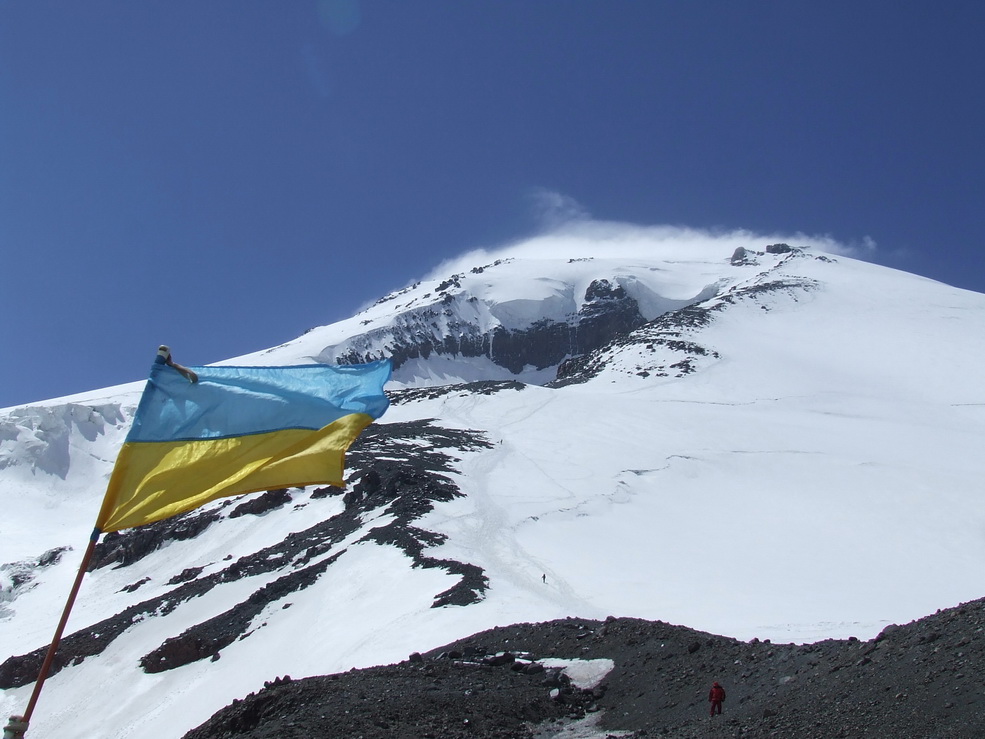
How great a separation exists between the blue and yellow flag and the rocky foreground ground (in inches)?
176

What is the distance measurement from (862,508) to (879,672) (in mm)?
33492

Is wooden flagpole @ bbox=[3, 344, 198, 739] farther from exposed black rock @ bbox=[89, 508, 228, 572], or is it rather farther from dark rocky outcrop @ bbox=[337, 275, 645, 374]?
dark rocky outcrop @ bbox=[337, 275, 645, 374]

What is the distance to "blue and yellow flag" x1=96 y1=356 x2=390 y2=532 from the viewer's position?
7.43 m

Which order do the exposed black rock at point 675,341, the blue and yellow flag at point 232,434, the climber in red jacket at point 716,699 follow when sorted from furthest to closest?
the exposed black rock at point 675,341, the climber in red jacket at point 716,699, the blue and yellow flag at point 232,434

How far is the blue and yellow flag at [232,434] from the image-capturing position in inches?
293

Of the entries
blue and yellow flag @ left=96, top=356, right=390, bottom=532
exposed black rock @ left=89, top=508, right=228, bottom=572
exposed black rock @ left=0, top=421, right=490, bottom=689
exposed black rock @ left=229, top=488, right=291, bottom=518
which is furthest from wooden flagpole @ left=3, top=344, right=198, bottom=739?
exposed black rock @ left=89, top=508, right=228, bottom=572

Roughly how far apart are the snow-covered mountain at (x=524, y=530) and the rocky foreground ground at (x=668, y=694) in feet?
18.0

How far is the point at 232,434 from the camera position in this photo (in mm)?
8109

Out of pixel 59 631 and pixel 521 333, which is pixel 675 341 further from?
pixel 59 631

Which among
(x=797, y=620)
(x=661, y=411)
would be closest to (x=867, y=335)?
(x=661, y=411)

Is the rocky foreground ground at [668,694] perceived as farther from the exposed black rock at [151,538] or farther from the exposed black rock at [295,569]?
the exposed black rock at [151,538]

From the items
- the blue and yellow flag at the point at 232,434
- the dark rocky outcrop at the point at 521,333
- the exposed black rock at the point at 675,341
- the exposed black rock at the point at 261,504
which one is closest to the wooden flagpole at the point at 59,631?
the blue and yellow flag at the point at 232,434

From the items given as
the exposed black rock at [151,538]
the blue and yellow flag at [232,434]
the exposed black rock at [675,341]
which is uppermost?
the exposed black rock at [675,341]

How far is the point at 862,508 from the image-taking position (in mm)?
41094
